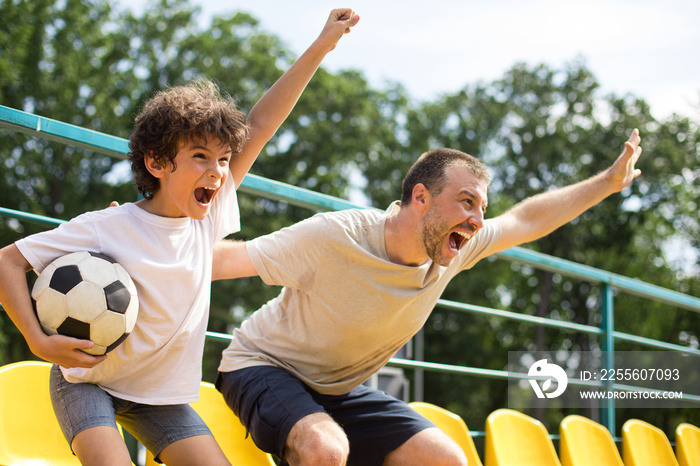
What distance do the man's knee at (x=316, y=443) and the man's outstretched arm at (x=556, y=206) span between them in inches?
44.7

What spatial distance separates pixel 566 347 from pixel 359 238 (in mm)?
20877

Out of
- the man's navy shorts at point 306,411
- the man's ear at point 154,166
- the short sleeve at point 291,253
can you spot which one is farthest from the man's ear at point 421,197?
the man's ear at point 154,166

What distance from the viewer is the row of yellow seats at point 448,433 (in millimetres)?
1914

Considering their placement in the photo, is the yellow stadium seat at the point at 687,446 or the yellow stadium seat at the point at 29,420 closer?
the yellow stadium seat at the point at 29,420

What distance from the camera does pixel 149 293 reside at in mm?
1793

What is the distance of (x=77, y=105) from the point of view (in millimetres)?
17484

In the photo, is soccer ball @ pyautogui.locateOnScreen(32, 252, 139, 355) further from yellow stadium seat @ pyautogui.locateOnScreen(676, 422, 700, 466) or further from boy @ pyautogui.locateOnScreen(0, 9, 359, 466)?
yellow stadium seat @ pyautogui.locateOnScreen(676, 422, 700, 466)

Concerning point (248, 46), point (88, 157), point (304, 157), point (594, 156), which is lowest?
point (88, 157)

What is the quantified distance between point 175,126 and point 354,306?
92 cm

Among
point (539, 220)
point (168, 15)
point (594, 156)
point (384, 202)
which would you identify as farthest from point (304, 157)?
point (539, 220)

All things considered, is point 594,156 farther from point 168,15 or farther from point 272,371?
point 272,371

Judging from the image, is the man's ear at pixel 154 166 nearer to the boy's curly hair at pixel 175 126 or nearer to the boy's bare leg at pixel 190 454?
the boy's curly hair at pixel 175 126

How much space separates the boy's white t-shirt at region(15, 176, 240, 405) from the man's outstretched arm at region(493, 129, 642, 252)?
141 cm

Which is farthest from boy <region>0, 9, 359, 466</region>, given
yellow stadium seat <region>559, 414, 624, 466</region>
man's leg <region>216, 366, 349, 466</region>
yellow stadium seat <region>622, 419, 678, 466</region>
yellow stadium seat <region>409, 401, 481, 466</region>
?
yellow stadium seat <region>622, 419, 678, 466</region>
